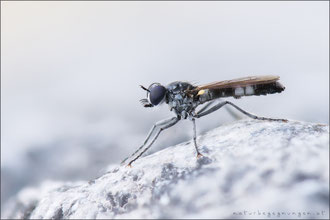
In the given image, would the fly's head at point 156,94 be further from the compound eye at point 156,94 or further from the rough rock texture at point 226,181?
the rough rock texture at point 226,181

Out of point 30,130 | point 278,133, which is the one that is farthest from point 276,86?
point 30,130

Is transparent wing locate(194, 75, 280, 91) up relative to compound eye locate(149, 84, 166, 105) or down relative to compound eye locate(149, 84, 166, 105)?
up

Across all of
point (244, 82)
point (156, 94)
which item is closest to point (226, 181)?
point (244, 82)

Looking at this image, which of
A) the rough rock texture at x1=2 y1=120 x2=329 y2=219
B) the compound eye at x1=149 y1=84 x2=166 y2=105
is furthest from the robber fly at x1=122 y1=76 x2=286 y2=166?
the rough rock texture at x1=2 y1=120 x2=329 y2=219

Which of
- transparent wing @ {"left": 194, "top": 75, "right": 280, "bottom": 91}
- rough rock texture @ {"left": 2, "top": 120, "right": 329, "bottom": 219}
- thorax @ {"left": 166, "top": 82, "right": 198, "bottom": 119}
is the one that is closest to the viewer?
rough rock texture @ {"left": 2, "top": 120, "right": 329, "bottom": 219}

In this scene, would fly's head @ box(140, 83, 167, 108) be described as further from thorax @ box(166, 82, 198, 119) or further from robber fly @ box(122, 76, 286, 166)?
thorax @ box(166, 82, 198, 119)

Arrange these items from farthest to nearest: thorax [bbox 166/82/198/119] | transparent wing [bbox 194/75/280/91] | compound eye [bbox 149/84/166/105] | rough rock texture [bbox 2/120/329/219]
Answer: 1. thorax [bbox 166/82/198/119]
2. compound eye [bbox 149/84/166/105]
3. transparent wing [bbox 194/75/280/91]
4. rough rock texture [bbox 2/120/329/219]

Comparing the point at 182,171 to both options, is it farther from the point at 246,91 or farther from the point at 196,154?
the point at 246,91

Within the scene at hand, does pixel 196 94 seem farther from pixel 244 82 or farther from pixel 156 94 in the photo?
pixel 244 82
